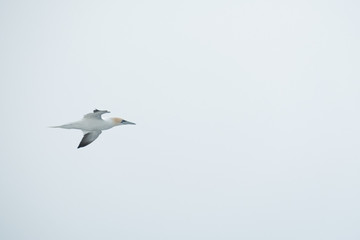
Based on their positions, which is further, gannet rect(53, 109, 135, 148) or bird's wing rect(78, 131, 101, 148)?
bird's wing rect(78, 131, 101, 148)

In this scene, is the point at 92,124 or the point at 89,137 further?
the point at 89,137

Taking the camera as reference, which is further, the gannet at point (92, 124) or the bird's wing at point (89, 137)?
the bird's wing at point (89, 137)

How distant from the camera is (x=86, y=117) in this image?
45906 mm

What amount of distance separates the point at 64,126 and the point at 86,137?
3094 mm

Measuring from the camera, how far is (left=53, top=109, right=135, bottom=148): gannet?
150ft

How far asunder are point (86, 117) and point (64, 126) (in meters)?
1.71

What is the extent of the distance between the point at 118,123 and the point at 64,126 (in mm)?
4570

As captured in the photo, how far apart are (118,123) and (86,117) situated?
3394 mm

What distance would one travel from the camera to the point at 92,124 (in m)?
46.4

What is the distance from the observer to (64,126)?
150 feet

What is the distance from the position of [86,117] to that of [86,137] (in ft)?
10.0

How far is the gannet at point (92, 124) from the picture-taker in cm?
4580

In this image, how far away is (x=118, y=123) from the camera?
4856cm
